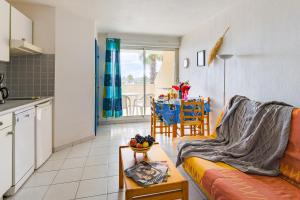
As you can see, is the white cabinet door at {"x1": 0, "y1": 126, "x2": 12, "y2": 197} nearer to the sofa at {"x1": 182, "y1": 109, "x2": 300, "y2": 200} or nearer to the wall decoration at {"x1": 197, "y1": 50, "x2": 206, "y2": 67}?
the sofa at {"x1": 182, "y1": 109, "x2": 300, "y2": 200}

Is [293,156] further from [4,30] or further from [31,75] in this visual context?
[31,75]

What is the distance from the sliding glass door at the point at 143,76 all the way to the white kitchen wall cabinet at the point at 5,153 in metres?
3.56

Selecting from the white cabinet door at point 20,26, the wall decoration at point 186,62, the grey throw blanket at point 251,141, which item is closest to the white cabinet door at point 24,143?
the white cabinet door at point 20,26

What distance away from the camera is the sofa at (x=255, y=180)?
128 cm

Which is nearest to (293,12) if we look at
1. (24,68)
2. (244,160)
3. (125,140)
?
(244,160)

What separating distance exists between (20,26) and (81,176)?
213 cm

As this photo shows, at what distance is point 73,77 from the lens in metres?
3.32

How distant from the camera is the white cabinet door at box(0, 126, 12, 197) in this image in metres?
1.71

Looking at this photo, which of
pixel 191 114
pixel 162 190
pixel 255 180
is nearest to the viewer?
pixel 162 190

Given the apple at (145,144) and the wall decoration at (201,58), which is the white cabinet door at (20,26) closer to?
the apple at (145,144)

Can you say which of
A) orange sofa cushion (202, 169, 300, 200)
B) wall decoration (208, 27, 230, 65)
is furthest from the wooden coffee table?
wall decoration (208, 27, 230, 65)

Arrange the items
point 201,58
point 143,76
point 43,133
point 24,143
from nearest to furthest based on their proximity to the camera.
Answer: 1. point 24,143
2. point 43,133
3. point 201,58
4. point 143,76

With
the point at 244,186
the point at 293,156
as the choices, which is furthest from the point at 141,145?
the point at 293,156

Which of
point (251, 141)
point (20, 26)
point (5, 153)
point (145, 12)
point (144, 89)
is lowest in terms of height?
point (5, 153)
